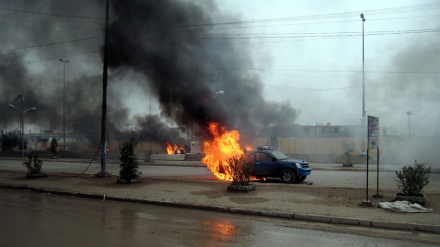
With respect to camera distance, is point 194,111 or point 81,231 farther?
point 194,111

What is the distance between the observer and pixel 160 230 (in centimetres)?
607

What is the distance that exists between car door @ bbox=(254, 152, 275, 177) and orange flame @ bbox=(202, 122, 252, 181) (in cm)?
75

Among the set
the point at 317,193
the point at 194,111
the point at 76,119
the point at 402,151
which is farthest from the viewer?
the point at 76,119

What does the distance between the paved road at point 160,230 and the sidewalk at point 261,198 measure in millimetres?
336

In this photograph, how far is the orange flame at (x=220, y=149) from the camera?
45.3ft

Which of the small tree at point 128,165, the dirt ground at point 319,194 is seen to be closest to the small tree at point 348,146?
the dirt ground at point 319,194

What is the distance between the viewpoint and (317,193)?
31.4 ft

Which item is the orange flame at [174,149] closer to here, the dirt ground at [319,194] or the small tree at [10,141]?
the small tree at [10,141]

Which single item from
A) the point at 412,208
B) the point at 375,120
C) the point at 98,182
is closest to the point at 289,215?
the point at 412,208

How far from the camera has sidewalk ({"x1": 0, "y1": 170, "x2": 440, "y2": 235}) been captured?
6715mm

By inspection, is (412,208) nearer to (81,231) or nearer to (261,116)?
(81,231)

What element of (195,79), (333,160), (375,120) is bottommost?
(333,160)

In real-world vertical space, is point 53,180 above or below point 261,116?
below

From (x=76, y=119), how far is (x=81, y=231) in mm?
37083
